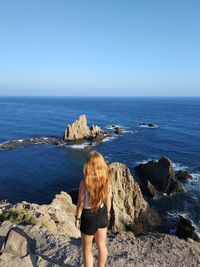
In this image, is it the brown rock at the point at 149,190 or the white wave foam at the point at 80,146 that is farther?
the white wave foam at the point at 80,146

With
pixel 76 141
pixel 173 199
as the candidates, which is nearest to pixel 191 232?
pixel 173 199

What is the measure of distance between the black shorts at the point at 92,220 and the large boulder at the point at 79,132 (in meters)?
77.6

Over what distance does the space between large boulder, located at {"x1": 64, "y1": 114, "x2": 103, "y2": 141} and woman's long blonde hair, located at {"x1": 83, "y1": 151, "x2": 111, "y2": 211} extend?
256 feet

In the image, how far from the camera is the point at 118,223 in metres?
34.3

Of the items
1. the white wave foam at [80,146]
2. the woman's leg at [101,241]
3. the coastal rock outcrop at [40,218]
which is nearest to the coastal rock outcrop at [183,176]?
the white wave foam at [80,146]

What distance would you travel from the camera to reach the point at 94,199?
9148 mm

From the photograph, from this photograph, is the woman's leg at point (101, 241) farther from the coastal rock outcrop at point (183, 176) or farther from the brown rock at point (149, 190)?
the coastal rock outcrop at point (183, 176)

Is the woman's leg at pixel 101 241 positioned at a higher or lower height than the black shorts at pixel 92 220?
lower

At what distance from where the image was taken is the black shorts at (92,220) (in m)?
9.38

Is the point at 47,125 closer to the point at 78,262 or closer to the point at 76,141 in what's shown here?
the point at 76,141

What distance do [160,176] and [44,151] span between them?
3367cm

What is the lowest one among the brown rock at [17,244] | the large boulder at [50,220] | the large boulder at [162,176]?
the large boulder at [162,176]

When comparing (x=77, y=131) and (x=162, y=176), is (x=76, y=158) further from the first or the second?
(x=162, y=176)

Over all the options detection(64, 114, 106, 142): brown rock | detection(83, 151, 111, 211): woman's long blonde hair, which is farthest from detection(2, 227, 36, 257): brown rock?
detection(64, 114, 106, 142): brown rock
